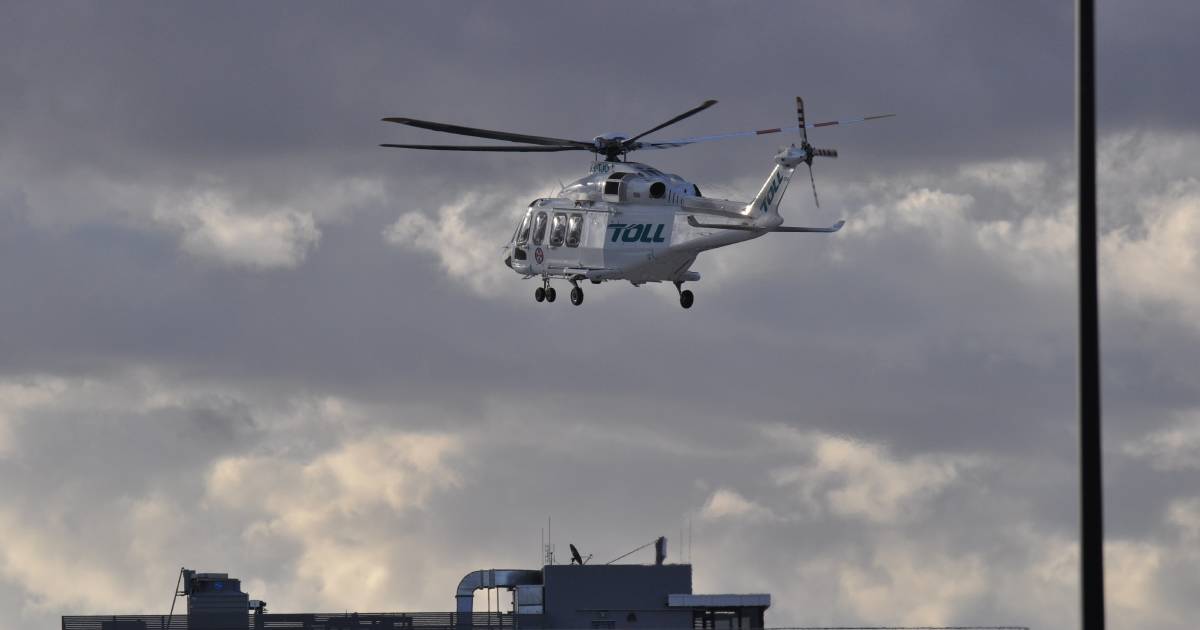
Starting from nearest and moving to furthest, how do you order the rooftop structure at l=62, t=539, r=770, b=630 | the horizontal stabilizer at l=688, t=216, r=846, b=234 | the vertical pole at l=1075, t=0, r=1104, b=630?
the vertical pole at l=1075, t=0, r=1104, b=630
the horizontal stabilizer at l=688, t=216, r=846, b=234
the rooftop structure at l=62, t=539, r=770, b=630

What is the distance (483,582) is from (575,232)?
869 inches

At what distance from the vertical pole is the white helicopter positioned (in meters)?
49.7

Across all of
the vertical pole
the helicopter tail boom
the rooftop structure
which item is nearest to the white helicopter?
the helicopter tail boom

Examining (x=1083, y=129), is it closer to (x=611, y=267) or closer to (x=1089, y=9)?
(x=1089, y=9)

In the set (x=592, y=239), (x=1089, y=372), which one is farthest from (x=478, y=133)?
(x=1089, y=372)

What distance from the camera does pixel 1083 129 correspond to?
2505cm

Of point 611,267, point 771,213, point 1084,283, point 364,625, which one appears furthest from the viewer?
point 364,625

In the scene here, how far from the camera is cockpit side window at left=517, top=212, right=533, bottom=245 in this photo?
93875mm

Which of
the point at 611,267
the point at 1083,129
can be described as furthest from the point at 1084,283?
the point at 611,267

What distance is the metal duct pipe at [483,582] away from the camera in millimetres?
102650

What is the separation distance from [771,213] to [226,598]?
38.3 metres

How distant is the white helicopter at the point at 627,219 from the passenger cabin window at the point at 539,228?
41 mm

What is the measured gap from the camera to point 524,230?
94250mm

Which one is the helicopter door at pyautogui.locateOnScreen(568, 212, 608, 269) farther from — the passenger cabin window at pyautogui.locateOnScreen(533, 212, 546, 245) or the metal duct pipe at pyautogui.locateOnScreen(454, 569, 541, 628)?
the metal duct pipe at pyautogui.locateOnScreen(454, 569, 541, 628)
